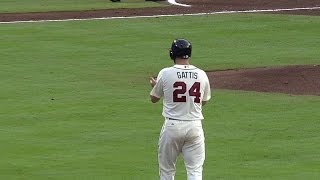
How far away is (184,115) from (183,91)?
0.93ft

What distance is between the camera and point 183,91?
11773mm

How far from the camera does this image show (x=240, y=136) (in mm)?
17219

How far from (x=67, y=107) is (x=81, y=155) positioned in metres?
4.48

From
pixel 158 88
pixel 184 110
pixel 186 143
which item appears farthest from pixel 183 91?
pixel 186 143

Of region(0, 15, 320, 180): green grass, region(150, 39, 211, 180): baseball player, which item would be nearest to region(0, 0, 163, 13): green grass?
region(0, 15, 320, 180): green grass

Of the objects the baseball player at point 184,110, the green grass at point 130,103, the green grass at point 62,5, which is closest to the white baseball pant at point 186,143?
the baseball player at point 184,110

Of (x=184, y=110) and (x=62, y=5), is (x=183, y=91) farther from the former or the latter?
(x=62, y=5)

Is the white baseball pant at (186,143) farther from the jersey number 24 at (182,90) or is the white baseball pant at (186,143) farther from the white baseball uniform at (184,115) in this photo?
the jersey number 24 at (182,90)

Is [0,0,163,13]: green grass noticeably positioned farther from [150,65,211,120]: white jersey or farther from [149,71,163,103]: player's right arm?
[150,65,211,120]: white jersey

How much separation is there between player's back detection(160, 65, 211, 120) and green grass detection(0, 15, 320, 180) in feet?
8.64

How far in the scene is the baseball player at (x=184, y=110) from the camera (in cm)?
1175

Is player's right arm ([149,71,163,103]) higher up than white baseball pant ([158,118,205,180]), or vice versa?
player's right arm ([149,71,163,103])

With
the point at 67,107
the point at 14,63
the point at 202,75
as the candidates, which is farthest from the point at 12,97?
the point at 202,75

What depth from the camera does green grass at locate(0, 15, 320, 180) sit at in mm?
15141
